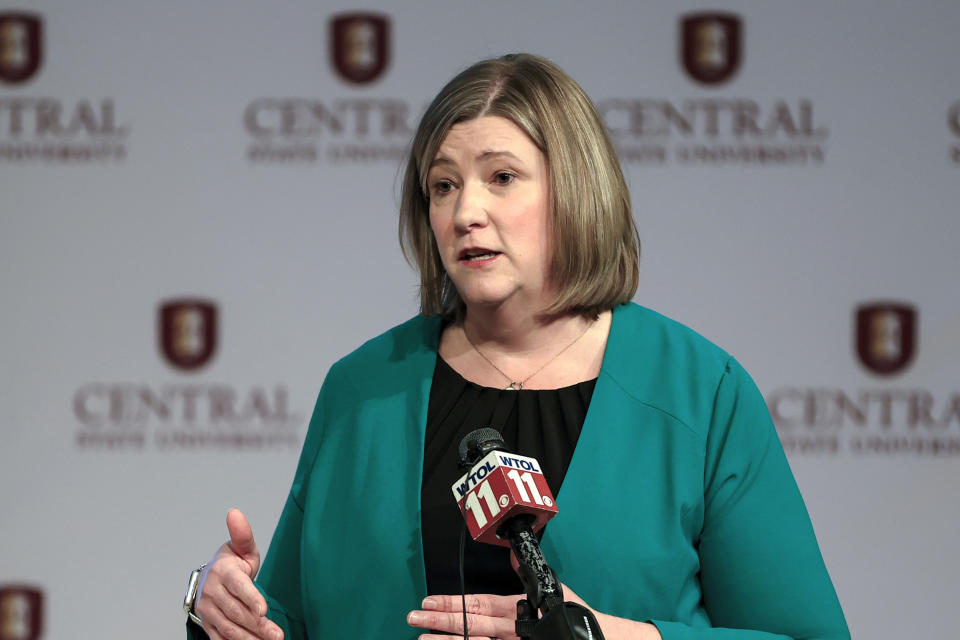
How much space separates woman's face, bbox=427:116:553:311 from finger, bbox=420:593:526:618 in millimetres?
377

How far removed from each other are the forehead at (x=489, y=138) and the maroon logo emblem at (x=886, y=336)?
1629mm

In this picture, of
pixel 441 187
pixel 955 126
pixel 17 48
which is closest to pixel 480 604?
pixel 441 187

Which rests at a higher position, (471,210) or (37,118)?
(37,118)

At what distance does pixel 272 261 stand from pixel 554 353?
1.48m

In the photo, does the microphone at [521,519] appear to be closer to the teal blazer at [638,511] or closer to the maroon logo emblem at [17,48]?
the teal blazer at [638,511]

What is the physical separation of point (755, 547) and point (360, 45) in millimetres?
1912

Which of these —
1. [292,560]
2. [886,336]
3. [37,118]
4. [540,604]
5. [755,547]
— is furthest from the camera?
[37,118]

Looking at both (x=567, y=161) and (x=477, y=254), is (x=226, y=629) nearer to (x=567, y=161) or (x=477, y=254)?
(x=477, y=254)

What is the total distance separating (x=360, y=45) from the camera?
2.73 m

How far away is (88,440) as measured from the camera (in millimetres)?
2715

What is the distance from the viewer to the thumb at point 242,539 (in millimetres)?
1293

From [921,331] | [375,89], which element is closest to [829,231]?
[921,331]

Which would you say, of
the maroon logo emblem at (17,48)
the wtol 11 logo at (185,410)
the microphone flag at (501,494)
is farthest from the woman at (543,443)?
the maroon logo emblem at (17,48)

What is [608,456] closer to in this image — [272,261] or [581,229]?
[581,229]
